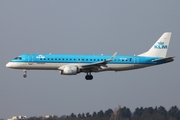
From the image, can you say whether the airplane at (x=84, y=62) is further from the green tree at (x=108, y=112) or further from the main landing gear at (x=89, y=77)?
the green tree at (x=108, y=112)

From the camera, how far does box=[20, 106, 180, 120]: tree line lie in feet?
279

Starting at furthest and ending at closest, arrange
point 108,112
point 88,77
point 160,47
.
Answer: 1. point 108,112
2. point 160,47
3. point 88,77

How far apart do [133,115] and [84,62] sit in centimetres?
1755

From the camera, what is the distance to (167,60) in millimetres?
79375

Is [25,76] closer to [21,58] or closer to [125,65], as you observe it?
[21,58]

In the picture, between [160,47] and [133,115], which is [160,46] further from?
[133,115]

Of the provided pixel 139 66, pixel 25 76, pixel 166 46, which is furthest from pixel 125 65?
pixel 25 76

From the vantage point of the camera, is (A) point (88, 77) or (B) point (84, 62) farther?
(A) point (88, 77)

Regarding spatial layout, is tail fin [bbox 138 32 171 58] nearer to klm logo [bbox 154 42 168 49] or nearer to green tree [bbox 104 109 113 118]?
klm logo [bbox 154 42 168 49]

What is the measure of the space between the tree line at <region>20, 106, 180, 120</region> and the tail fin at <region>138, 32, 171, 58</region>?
9.76m

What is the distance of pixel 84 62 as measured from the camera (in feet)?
258

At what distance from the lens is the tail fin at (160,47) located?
3246 inches

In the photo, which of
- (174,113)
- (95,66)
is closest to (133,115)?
(174,113)

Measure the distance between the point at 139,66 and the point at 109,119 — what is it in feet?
29.7
